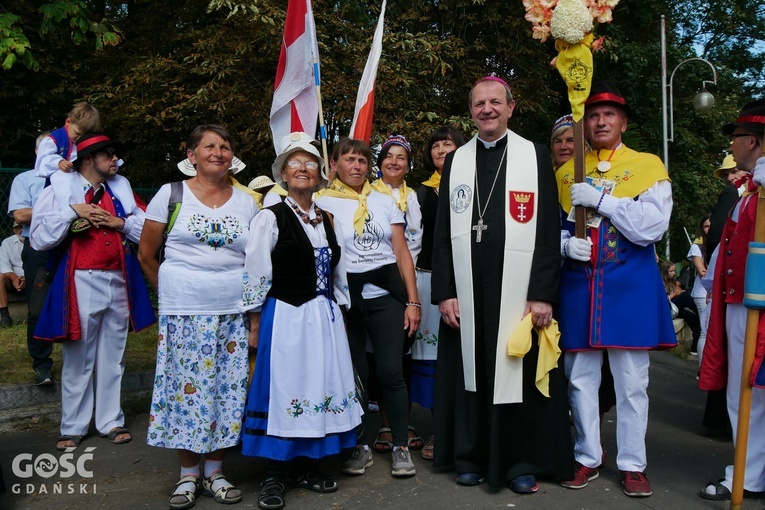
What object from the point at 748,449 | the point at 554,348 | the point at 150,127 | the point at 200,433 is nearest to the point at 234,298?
the point at 200,433

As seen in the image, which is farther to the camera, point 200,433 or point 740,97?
point 740,97

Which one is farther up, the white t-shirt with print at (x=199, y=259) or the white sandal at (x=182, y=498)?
the white t-shirt with print at (x=199, y=259)

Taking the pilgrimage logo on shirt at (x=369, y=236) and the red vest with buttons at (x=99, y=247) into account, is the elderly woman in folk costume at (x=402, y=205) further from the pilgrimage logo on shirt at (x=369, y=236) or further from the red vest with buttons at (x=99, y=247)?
the red vest with buttons at (x=99, y=247)

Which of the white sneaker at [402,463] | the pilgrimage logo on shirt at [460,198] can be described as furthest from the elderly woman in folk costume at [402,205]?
the pilgrimage logo on shirt at [460,198]

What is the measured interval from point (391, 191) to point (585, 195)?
1.47 meters

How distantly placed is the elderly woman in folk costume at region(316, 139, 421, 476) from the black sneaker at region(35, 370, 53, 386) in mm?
2895

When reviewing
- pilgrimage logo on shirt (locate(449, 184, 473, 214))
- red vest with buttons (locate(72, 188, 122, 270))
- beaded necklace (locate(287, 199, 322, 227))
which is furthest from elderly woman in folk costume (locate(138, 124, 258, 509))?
pilgrimage logo on shirt (locate(449, 184, 473, 214))

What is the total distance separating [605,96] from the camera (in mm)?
4305

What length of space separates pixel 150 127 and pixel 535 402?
9.87 m

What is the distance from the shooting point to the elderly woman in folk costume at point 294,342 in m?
4.00

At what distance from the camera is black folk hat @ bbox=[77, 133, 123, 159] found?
5.16m

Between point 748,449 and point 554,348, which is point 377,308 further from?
point 748,449

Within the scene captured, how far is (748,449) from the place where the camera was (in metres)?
4.10

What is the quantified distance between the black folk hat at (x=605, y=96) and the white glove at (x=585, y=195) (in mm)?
546
